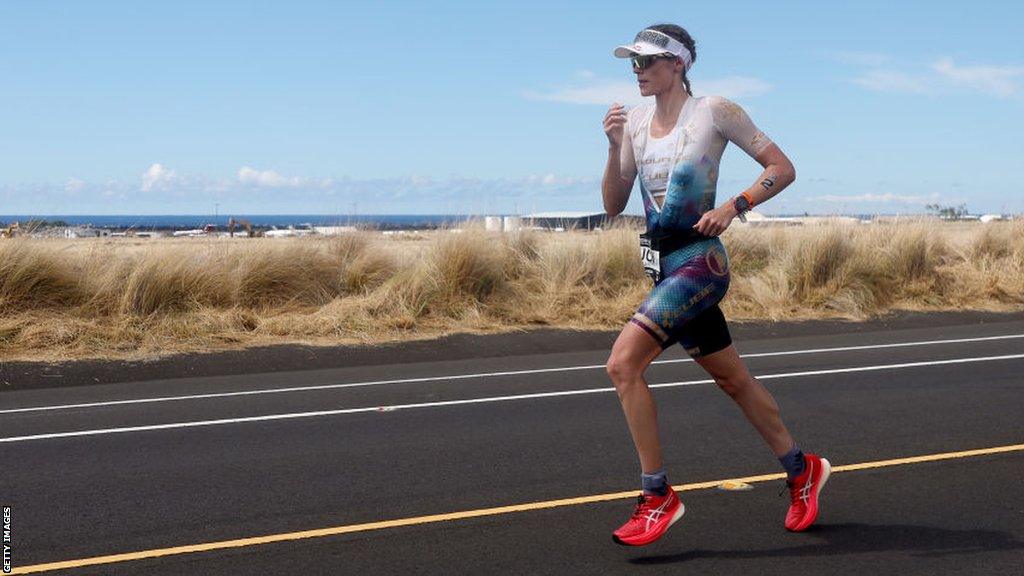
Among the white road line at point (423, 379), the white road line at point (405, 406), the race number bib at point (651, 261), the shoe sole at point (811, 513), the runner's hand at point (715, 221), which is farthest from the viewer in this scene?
the white road line at point (423, 379)

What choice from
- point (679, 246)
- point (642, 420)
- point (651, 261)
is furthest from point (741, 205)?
point (642, 420)

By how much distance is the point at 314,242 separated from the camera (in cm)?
1683

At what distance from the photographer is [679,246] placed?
17.5 feet

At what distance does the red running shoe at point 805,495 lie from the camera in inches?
218

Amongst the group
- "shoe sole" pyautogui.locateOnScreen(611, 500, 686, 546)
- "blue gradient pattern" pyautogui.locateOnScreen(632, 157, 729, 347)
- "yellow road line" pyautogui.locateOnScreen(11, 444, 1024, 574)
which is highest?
"blue gradient pattern" pyautogui.locateOnScreen(632, 157, 729, 347)

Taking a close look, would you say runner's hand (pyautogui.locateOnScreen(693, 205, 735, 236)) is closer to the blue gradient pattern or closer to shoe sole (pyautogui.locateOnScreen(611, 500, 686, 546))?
the blue gradient pattern

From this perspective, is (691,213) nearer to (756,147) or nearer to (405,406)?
(756,147)

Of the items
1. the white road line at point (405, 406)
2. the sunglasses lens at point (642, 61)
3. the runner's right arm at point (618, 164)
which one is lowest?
the white road line at point (405, 406)

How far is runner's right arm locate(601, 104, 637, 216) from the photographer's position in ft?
18.6

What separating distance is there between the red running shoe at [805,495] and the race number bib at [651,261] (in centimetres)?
114

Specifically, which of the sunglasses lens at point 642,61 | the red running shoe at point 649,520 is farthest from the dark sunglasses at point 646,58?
the red running shoe at point 649,520

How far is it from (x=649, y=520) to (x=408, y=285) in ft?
33.8

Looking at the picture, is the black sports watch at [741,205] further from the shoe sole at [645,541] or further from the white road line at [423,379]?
the white road line at [423,379]

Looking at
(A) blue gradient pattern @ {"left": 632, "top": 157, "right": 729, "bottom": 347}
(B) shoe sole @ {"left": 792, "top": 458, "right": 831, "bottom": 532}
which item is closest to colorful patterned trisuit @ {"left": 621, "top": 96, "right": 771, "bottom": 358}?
(A) blue gradient pattern @ {"left": 632, "top": 157, "right": 729, "bottom": 347}
